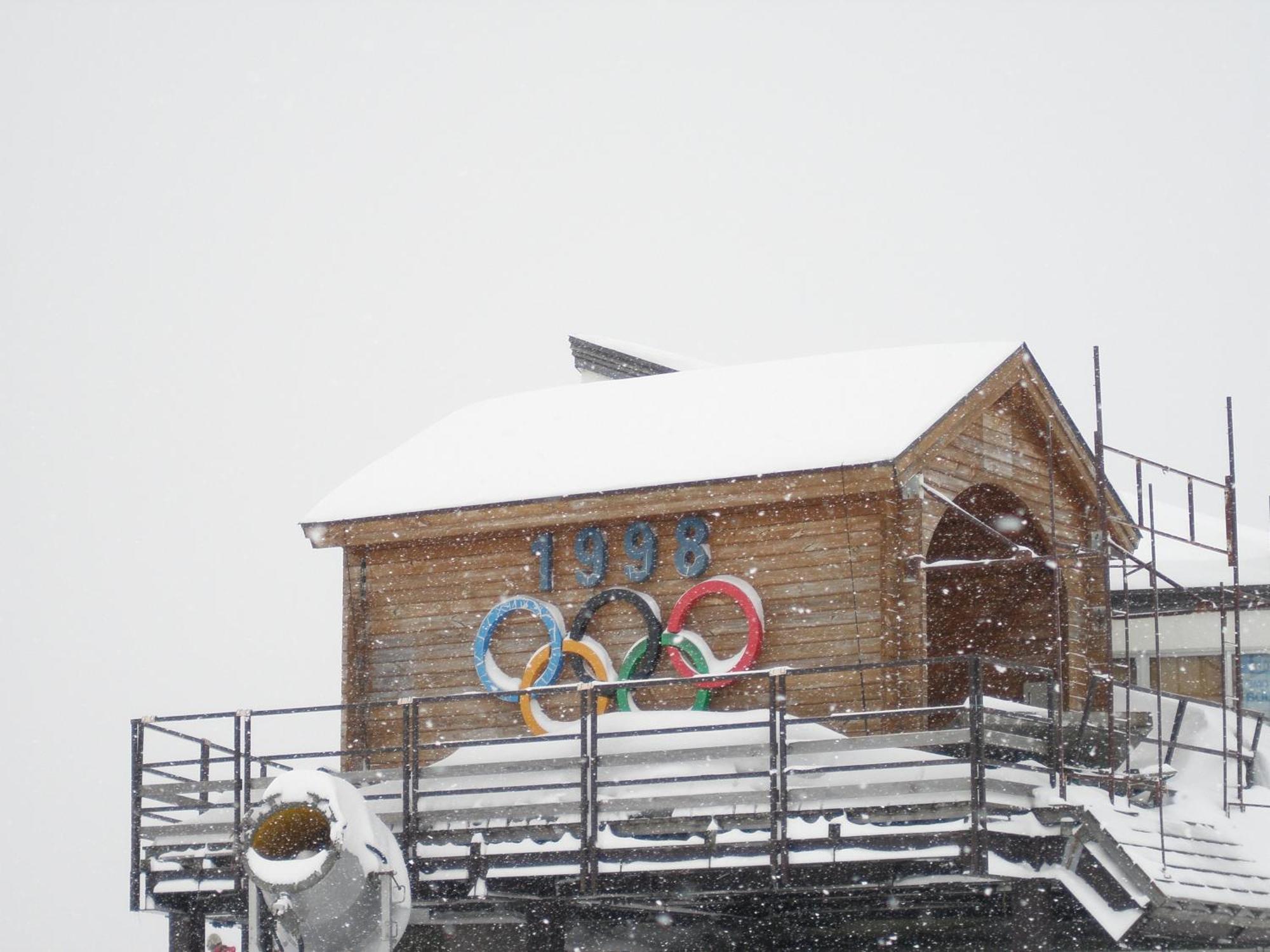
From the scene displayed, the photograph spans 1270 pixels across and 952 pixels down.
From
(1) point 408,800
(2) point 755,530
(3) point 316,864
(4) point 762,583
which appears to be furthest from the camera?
(2) point 755,530

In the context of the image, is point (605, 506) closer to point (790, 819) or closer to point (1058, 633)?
point (790, 819)

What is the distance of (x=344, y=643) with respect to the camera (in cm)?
2164

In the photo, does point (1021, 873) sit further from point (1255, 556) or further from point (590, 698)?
point (1255, 556)

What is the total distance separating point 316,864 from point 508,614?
512 centimetres

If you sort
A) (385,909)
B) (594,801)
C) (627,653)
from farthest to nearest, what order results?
(627,653) → (594,801) → (385,909)

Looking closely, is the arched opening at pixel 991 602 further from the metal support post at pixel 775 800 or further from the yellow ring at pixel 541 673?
the metal support post at pixel 775 800

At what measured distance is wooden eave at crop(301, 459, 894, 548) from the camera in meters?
18.8

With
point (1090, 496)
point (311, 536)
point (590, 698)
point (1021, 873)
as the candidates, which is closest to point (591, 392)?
point (311, 536)

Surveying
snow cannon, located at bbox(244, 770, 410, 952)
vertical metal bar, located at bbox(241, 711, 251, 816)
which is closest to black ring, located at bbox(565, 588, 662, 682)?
vertical metal bar, located at bbox(241, 711, 251, 816)

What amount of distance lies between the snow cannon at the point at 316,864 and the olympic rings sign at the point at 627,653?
2956 millimetres

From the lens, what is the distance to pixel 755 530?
19.7 m

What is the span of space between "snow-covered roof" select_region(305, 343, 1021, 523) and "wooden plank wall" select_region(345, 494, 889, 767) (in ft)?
1.73

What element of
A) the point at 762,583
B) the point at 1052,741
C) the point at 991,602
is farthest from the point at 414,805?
the point at 991,602

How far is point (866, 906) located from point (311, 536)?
8.33m
